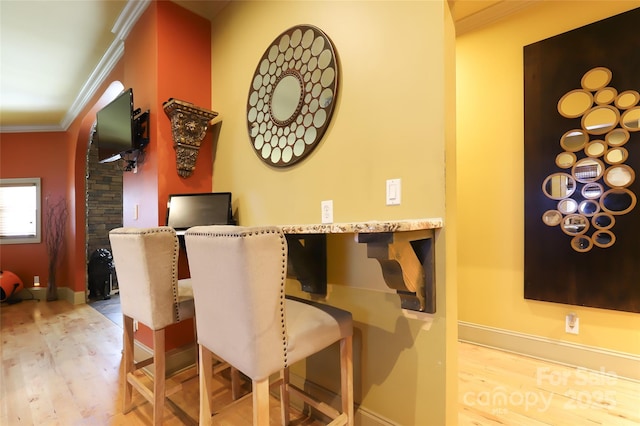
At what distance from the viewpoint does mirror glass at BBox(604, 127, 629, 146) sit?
6.16ft

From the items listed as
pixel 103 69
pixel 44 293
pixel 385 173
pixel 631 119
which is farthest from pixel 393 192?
pixel 44 293

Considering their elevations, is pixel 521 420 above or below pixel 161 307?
below

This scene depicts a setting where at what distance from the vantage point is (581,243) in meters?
2.01

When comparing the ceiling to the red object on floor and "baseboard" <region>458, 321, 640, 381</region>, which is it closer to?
"baseboard" <region>458, 321, 640, 381</region>

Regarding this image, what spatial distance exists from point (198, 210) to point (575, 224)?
2614 mm

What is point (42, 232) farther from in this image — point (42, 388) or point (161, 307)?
point (161, 307)

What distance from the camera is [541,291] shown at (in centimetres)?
215

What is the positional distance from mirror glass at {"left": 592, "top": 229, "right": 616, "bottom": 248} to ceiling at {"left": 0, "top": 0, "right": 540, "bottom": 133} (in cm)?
171

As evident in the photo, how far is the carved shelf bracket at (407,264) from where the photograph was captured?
1.01 m

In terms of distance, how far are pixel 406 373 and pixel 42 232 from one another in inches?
240

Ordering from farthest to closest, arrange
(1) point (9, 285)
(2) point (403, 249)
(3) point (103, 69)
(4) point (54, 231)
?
(4) point (54, 231)
(1) point (9, 285)
(3) point (103, 69)
(2) point (403, 249)

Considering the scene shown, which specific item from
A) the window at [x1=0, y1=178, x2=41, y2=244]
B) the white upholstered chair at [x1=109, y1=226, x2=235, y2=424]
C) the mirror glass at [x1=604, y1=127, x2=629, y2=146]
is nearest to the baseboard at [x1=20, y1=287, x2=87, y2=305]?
the window at [x1=0, y1=178, x2=41, y2=244]

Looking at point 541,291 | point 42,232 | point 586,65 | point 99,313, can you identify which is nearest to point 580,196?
point 541,291

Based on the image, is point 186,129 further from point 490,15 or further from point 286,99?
point 490,15
